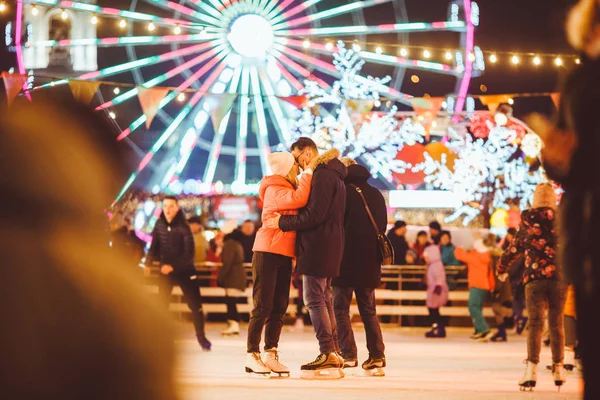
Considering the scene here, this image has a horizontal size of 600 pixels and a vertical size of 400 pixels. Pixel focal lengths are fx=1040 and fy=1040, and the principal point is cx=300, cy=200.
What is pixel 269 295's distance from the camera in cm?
728

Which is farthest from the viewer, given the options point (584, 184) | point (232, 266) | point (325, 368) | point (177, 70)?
point (177, 70)

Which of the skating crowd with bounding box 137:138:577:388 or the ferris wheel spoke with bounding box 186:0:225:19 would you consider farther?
the ferris wheel spoke with bounding box 186:0:225:19

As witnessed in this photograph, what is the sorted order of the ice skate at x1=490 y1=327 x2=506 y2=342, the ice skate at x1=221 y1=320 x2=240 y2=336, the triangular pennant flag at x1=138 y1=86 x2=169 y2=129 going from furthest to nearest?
the triangular pennant flag at x1=138 y1=86 x2=169 y2=129, the ice skate at x1=490 y1=327 x2=506 y2=342, the ice skate at x1=221 y1=320 x2=240 y2=336

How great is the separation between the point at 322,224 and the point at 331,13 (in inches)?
805

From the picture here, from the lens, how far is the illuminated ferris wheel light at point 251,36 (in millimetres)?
24531

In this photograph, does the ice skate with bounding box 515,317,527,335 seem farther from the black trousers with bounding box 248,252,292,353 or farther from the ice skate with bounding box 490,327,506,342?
the black trousers with bounding box 248,252,292,353

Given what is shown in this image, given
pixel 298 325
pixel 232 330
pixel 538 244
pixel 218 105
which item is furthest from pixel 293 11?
pixel 538 244

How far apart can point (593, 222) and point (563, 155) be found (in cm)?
24

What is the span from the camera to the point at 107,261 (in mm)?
1536

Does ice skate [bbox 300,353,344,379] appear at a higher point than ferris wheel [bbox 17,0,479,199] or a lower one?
lower

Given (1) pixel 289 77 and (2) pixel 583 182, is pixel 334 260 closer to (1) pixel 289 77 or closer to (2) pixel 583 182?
(2) pixel 583 182

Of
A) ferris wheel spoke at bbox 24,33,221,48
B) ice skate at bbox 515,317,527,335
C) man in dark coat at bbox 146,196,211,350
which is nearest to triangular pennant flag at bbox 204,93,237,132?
ferris wheel spoke at bbox 24,33,221,48

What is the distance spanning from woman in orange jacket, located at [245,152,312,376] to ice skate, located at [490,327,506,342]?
20.8 feet

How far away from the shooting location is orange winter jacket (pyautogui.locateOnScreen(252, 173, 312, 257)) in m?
7.31
